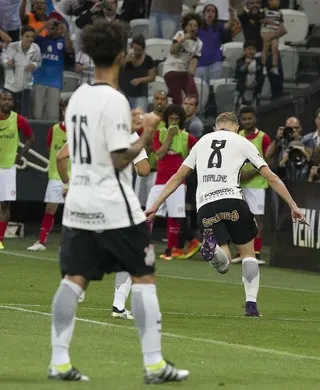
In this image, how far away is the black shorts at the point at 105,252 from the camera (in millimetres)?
8430

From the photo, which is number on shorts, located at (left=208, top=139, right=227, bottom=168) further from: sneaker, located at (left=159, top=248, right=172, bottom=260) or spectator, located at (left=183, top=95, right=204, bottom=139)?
spectator, located at (left=183, top=95, right=204, bottom=139)

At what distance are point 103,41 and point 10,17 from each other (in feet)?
53.0

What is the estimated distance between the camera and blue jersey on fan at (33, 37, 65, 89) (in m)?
23.2

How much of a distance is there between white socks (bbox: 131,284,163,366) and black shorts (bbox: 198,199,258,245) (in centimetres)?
524

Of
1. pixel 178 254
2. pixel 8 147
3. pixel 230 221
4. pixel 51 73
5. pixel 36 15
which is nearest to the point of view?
pixel 230 221

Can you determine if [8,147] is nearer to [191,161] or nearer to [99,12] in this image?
[99,12]

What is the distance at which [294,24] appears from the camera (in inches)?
1011

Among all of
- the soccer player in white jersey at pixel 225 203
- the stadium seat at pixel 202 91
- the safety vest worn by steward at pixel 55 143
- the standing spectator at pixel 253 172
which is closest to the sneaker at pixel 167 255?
the standing spectator at pixel 253 172

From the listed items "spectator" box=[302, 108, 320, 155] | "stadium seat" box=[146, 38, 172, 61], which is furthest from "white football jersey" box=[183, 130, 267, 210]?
"stadium seat" box=[146, 38, 172, 61]

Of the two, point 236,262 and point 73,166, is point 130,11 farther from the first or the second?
point 73,166

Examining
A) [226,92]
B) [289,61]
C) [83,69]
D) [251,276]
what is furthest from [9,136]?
[251,276]

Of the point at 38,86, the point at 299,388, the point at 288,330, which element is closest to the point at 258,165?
the point at 288,330

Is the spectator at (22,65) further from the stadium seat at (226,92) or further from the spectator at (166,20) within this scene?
the stadium seat at (226,92)

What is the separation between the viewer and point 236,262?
2114 centimetres
